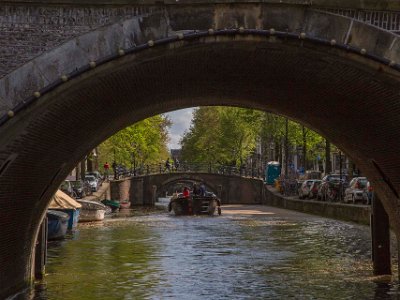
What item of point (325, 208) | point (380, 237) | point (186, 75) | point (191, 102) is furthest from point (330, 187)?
point (186, 75)

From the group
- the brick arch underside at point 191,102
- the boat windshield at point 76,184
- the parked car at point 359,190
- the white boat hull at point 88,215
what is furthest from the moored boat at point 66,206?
the brick arch underside at point 191,102

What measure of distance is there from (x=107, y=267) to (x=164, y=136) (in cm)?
6686

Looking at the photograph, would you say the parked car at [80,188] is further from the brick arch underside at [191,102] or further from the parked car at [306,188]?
the brick arch underside at [191,102]

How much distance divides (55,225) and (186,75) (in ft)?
54.6

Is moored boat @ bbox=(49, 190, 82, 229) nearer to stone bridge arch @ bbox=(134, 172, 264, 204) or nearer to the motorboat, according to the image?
the motorboat

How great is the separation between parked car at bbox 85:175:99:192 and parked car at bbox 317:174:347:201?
17.3m

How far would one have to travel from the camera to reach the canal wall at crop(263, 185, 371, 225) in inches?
1369

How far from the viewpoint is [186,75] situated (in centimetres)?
1205

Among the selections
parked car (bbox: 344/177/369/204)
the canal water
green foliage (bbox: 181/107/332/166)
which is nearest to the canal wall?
parked car (bbox: 344/177/369/204)

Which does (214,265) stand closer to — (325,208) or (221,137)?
(325,208)

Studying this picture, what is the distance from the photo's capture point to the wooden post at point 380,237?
648 inches

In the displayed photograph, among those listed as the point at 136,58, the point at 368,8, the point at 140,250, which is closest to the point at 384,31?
the point at 368,8

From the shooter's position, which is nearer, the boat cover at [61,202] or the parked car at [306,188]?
the boat cover at [61,202]

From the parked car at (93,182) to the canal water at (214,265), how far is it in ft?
77.0
